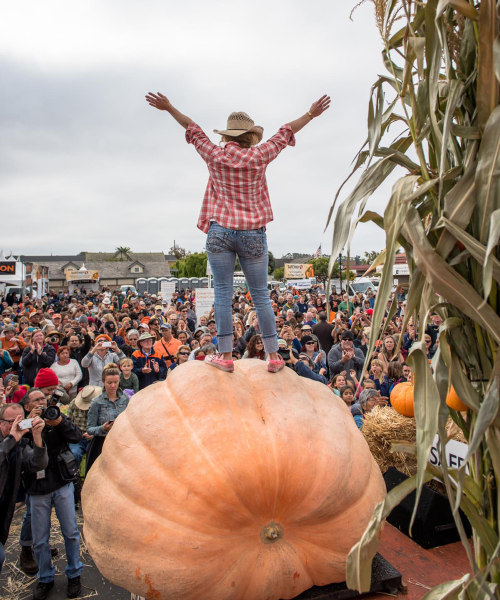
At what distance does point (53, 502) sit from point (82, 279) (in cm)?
4460

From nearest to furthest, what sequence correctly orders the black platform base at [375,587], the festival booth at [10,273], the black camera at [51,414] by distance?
the black platform base at [375,587], the black camera at [51,414], the festival booth at [10,273]

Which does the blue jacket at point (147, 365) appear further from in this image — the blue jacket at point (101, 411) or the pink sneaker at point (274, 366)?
the pink sneaker at point (274, 366)

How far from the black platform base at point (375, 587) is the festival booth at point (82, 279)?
152 feet

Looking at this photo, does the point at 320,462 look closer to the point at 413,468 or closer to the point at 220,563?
the point at 220,563

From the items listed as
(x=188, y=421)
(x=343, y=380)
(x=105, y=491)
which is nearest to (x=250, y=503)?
(x=188, y=421)

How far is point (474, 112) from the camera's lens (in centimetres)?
174

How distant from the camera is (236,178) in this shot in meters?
3.33

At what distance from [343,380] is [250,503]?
5.29m

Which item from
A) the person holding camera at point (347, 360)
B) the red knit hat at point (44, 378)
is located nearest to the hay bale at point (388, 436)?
the red knit hat at point (44, 378)

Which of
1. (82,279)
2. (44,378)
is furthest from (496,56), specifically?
(82,279)

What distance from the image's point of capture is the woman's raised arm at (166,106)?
330cm

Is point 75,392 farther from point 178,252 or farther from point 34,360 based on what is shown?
point 178,252

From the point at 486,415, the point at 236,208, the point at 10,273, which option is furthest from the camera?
the point at 10,273

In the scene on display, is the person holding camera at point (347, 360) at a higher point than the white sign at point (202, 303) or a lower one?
lower
